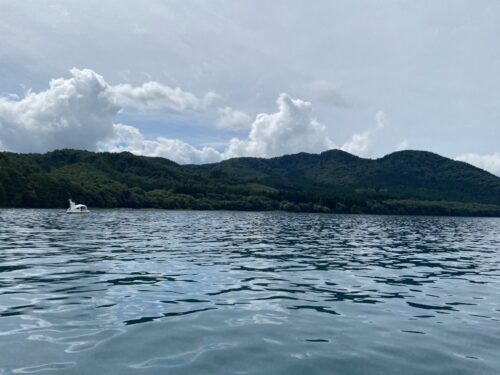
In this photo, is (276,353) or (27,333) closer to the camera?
(276,353)

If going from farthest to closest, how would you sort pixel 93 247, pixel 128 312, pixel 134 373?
pixel 93 247
pixel 128 312
pixel 134 373

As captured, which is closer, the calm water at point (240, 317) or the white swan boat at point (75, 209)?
the calm water at point (240, 317)

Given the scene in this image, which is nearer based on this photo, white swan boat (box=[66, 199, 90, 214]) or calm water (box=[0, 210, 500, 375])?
calm water (box=[0, 210, 500, 375])

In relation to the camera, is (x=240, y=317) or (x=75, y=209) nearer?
(x=240, y=317)

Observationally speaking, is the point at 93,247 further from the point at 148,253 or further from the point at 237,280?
the point at 237,280

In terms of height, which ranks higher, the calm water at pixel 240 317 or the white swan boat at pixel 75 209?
the white swan boat at pixel 75 209

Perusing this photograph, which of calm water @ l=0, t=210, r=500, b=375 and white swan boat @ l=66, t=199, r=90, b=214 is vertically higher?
white swan boat @ l=66, t=199, r=90, b=214

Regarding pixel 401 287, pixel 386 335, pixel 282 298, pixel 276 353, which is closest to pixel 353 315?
pixel 386 335

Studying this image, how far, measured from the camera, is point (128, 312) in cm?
1680

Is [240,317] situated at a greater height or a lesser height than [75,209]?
lesser

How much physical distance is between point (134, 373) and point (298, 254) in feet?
103

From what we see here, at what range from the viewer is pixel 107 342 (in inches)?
506

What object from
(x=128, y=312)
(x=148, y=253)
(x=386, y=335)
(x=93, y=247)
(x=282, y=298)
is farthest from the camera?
(x=93, y=247)

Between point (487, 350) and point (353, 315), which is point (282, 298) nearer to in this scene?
point (353, 315)
